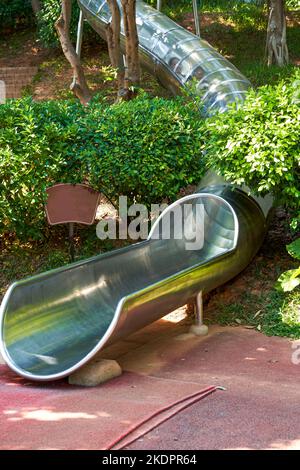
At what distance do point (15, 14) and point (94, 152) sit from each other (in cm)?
1069

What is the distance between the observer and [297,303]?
8.36 metres

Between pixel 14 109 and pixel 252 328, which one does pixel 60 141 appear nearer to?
pixel 14 109

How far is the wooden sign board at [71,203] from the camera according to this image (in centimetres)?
935

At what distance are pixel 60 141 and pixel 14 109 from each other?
66 cm

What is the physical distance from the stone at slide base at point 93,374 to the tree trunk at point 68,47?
5599mm

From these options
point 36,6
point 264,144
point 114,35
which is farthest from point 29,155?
point 36,6

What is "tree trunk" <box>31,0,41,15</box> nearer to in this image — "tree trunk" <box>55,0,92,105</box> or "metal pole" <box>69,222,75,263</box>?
"tree trunk" <box>55,0,92,105</box>


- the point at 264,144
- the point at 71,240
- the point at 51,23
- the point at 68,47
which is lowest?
the point at 71,240

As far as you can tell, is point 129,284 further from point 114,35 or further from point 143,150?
point 114,35

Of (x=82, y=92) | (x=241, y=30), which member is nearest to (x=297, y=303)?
(x=82, y=92)

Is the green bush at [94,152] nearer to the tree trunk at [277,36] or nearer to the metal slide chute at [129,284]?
the metal slide chute at [129,284]

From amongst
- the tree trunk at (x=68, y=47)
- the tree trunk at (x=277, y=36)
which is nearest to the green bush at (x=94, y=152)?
the tree trunk at (x=68, y=47)

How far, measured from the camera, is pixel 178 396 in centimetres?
616

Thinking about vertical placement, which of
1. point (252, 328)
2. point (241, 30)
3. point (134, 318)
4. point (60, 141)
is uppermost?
point (241, 30)
